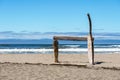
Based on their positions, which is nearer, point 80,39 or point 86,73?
point 86,73

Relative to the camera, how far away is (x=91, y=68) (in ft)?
52.5

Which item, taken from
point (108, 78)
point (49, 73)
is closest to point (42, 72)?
point (49, 73)

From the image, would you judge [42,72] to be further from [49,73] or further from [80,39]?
[80,39]

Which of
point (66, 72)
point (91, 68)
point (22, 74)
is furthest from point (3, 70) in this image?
point (91, 68)

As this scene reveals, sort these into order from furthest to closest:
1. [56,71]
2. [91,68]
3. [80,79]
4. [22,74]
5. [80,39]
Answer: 1. [80,39]
2. [91,68]
3. [56,71]
4. [22,74]
5. [80,79]

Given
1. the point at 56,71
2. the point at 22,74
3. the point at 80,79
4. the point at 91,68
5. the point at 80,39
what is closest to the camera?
the point at 80,79

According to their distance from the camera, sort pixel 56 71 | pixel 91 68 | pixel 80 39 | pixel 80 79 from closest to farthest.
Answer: pixel 80 79 < pixel 56 71 < pixel 91 68 < pixel 80 39

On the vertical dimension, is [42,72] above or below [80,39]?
below

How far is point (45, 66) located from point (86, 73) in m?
2.89

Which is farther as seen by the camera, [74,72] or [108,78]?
[74,72]

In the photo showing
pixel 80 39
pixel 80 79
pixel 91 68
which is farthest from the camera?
pixel 80 39

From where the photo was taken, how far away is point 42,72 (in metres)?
14.5

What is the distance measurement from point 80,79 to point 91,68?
3.48 meters

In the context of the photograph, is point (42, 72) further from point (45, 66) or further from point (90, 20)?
point (90, 20)
